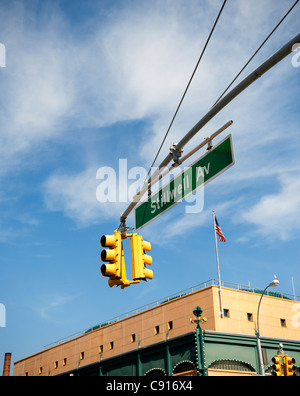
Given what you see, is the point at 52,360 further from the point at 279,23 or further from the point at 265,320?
the point at 279,23

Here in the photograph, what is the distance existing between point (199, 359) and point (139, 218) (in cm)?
2498

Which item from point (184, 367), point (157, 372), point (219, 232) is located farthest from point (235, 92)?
point (157, 372)

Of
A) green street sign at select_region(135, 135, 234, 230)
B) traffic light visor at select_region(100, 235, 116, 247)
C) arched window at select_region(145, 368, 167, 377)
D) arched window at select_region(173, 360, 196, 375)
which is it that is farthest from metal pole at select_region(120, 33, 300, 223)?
arched window at select_region(145, 368, 167, 377)

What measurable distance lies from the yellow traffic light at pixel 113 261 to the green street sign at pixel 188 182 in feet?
3.34

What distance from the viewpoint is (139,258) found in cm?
953

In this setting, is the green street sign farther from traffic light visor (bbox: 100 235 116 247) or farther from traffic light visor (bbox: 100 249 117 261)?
traffic light visor (bbox: 100 249 117 261)

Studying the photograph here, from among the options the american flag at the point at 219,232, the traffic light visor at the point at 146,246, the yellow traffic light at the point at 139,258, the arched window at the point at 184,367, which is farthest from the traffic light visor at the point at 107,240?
the american flag at the point at 219,232

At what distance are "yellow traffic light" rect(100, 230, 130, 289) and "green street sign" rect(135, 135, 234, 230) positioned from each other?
3.34ft

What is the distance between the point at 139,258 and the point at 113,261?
0.57 meters

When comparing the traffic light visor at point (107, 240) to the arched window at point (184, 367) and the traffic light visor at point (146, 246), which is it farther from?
the arched window at point (184, 367)

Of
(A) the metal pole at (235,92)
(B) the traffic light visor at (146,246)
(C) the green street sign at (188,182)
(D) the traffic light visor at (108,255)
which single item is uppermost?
(A) the metal pole at (235,92)

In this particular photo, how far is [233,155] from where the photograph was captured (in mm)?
7797

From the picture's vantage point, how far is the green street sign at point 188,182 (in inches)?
316

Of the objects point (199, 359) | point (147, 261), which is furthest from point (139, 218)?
point (199, 359)
